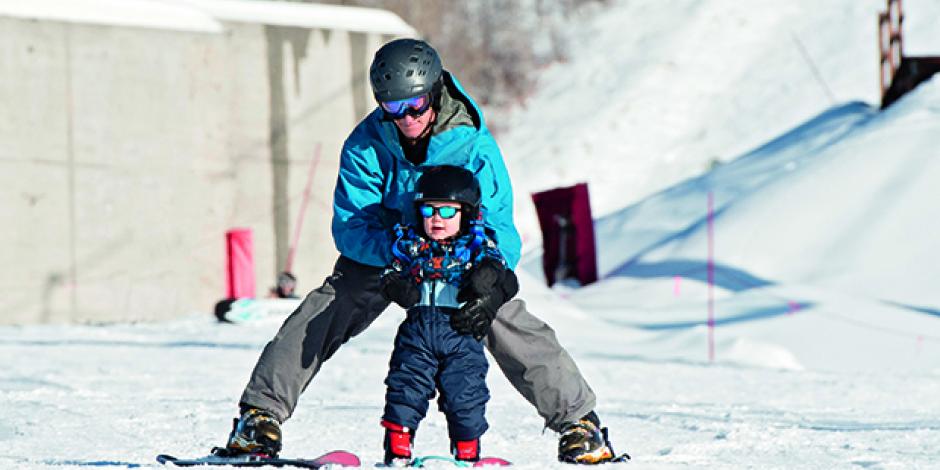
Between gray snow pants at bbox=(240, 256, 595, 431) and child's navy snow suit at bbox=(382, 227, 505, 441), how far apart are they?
0.81 ft

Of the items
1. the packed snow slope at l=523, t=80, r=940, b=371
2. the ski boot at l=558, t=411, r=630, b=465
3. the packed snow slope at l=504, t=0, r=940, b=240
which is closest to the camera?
the ski boot at l=558, t=411, r=630, b=465

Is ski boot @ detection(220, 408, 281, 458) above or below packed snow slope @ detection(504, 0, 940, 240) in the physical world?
→ below

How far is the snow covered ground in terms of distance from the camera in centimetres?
723

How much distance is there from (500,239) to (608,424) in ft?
9.85

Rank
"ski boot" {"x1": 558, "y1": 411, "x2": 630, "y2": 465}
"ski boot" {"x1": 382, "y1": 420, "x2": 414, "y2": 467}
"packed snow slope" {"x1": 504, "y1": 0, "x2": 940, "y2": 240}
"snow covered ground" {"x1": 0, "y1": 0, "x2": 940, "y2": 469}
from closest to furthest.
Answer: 1. "ski boot" {"x1": 382, "y1": 420, "x2": 414, "y2": 467}
2. "ski boot" {"x1": 558, "y1": 411, "x2": 630, "y2": 465}
3. "snow covered ground" {"x1": 0, "y1": 0, "x2": 940, "y2": 469}
4. "packed snow slope" {"x1": 504, "y1": 0, "x2": 940, "y2": 240}

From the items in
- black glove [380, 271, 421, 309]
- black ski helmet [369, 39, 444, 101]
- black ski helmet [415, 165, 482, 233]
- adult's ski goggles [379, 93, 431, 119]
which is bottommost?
black glove [380, 271, 421, 309]

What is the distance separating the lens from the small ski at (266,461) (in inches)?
208

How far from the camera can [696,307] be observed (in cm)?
1623

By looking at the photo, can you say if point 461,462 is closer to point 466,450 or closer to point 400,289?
point 466,450

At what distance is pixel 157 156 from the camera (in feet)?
59.5

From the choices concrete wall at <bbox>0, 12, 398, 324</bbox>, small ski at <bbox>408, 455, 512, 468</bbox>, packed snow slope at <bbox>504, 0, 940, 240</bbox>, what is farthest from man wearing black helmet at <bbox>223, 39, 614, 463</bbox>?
packed snow slope at <bbox>504, 0, 940, 240</bbox>

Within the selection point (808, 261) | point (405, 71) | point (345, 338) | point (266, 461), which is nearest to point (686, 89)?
point (808, 261)

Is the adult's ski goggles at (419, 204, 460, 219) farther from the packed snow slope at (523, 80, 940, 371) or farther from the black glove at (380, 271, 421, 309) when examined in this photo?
the packed snow slope at (523, 80, 940, 371)

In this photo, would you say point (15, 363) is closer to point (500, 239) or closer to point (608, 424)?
point (608, 424)
